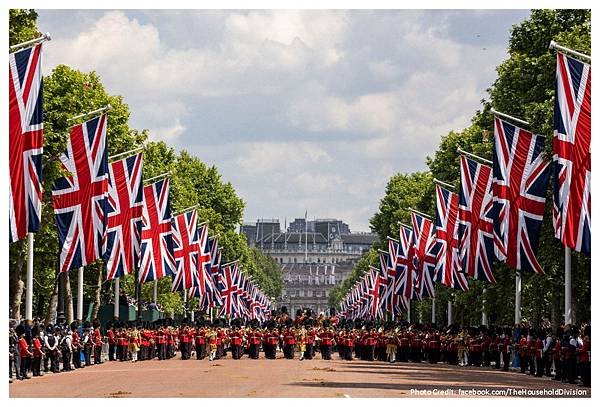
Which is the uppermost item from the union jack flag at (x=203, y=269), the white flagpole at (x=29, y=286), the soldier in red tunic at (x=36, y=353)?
the union jack flag at (x=203, y=269)

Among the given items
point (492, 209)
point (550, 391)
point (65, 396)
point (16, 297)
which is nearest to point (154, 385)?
point (65, 396)

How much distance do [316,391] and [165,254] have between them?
85.1 ft

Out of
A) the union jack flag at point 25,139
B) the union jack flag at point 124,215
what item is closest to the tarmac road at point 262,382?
the union jack flag at point 124,215

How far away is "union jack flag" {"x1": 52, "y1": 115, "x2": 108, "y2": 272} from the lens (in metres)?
41.3

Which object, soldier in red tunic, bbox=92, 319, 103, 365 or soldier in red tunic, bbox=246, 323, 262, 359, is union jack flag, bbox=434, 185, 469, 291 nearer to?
soldier in red tunic, bbox=246, 323, 262, 359

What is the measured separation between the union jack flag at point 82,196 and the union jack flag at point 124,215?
5823 millimetres

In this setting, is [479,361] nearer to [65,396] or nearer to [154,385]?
[154,385]

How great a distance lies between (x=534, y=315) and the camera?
65.8 m

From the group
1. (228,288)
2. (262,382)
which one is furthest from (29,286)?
(228,288)

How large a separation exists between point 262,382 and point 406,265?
37223 millimetres

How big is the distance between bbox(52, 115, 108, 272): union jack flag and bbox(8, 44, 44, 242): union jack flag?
360 inches

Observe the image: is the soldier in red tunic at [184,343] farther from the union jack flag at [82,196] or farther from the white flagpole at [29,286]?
the union jack flag at [82,196]

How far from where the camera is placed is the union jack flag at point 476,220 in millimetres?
47250

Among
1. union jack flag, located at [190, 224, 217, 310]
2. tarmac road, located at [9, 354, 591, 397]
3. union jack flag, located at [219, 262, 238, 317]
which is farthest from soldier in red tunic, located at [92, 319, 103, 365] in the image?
union jack flag, located at [219, 262, 238, 317]
